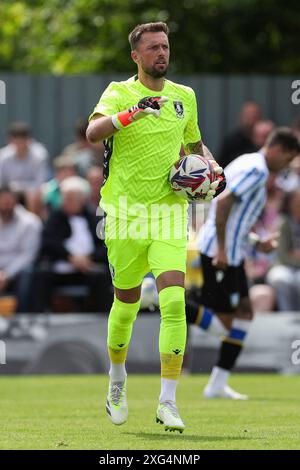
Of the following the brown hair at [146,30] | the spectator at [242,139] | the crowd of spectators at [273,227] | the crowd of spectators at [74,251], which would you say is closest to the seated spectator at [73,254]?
the crowd of spectators at [74,251]

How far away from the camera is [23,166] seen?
17328mm

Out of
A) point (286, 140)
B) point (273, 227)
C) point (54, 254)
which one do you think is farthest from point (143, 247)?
point (273, 227)

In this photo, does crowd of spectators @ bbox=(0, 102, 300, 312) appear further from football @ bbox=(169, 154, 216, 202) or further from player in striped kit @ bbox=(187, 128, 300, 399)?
football @ bbox=(169, 154, 216, 202)

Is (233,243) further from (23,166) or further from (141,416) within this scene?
(23,166)

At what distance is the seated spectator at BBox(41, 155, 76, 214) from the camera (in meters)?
16.6

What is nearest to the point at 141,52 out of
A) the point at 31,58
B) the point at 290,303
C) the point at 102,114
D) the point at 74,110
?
the point at 102,114

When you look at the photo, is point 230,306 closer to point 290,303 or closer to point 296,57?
point 290,303

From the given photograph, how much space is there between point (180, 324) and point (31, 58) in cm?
1567

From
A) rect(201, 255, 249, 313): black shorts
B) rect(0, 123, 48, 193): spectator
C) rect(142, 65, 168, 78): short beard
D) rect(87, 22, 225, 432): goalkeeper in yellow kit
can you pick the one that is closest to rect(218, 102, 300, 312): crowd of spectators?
rect(0, 123, 48, 193): spectator

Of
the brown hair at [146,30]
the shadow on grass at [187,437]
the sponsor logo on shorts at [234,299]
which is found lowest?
the sponsor logo on shorts at [234,299]

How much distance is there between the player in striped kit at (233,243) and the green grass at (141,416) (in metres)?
0.56

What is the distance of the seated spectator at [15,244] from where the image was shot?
50.8 feet

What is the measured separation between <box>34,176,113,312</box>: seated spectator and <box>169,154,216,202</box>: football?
6760 mm

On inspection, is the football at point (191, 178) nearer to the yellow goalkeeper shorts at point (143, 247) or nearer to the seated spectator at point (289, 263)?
the yellow goalkeeper shorts at point (143, 247)
